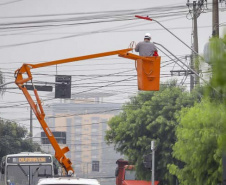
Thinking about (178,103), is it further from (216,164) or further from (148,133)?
(216,164)

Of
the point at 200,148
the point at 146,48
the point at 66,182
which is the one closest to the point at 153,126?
the point at 200,148

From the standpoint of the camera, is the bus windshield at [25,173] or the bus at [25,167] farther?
the bus at [25,167]

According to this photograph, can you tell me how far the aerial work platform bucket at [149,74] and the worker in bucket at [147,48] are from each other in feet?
1.81

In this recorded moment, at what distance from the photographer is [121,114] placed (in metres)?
56.1

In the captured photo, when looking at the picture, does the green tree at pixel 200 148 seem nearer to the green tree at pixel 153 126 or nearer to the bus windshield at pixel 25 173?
the bus windshield at pixel 25 173

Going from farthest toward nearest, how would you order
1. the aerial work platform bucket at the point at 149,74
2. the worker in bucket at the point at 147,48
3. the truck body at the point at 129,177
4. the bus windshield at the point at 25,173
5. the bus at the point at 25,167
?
1. the truck body at the point at 129,177
2. the bus at the point at 25,167
3. the bus windshield at the point at 25,173
4. the worker in bucket at the point at 147,48
5. the aerial work platform bucket at the point at 149,74

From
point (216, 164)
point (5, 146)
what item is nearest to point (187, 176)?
point (216, 164)

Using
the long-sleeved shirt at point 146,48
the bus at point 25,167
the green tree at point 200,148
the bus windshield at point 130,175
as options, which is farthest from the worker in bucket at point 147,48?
the bus windshield at point 130,175

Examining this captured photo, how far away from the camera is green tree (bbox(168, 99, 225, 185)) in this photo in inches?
1232

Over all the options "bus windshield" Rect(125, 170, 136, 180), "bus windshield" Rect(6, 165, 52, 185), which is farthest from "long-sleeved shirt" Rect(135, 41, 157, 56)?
"bus windshield" Rect(125, 170, 136, 180)

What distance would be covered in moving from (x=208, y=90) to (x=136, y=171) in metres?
33.7

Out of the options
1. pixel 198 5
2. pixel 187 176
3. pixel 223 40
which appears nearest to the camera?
pixel 223 40

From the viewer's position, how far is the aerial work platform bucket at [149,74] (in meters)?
25.5

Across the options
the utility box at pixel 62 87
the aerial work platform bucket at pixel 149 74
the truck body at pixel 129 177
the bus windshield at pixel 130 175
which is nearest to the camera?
the aerial work platform bucket at pixel 149 74
